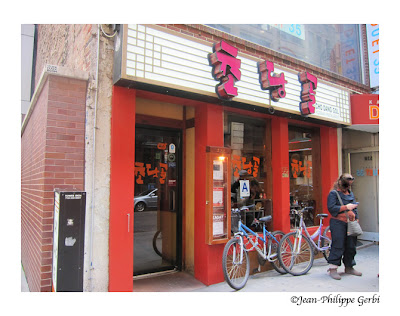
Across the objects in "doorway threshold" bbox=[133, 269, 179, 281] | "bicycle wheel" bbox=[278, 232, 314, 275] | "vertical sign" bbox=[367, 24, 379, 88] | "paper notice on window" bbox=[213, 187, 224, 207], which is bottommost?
"doorway threshold" bbox=[133, 269, 179, 281]

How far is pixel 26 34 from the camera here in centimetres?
1059

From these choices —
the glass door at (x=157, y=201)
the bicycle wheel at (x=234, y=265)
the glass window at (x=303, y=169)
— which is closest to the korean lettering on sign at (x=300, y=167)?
the glass window at (x=303, y=169)

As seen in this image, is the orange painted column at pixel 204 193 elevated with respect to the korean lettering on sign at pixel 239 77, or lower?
lower

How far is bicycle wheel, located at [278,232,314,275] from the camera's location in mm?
5582

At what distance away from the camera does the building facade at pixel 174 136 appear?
13.1 feet

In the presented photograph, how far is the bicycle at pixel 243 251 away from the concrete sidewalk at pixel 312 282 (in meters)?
0.19

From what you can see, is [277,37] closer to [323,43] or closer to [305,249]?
[323,43]

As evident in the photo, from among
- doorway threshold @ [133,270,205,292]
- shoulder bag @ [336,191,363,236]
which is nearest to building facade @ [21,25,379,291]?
doorway threshold @ [133,270,205,292]

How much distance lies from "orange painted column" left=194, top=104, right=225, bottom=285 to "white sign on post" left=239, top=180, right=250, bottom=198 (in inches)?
47.9

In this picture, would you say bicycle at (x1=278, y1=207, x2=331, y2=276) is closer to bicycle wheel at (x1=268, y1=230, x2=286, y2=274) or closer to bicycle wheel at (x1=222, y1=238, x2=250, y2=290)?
bicycle wheel at (x1=268, y1=230, x2=286, y2=274)

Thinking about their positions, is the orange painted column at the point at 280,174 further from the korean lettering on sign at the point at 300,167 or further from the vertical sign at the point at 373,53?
the vertical sign at the point at 373,53

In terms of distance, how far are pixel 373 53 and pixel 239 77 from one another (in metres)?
5.50

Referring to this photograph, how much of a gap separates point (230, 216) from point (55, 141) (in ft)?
10.3

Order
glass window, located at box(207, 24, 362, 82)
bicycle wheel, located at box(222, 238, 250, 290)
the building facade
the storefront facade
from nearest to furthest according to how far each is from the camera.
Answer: the building facade
the storefront facade
bicycle wheel, located at box(222, 238, 250, 290)
glass window, located at box(207, 24, 362, 82)
